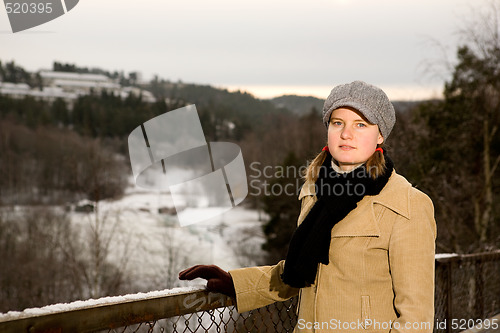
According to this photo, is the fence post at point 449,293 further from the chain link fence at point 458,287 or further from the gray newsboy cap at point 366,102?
the gray newsboy cap at point 366,102

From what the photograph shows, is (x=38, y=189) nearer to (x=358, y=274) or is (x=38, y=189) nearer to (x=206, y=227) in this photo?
(x=206, y=227)

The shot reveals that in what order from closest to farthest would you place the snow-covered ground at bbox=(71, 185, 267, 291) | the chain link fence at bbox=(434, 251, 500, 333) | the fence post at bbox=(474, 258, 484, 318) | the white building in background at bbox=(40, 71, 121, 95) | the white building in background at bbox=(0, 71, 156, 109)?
the chain link fence at bbox=(434, 251, 500, 333)
the fence post at bbox=(474, 258, 484, 318)
the snow-covered ground at bbox=(71, 185, 267, 291)
the white building in background at bbox=(0, 71, 156, 109)
the white building in background at bbox=(40, 71, 121, 95)

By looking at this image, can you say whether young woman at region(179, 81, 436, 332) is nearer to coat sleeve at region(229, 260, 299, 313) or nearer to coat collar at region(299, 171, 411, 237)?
coat collar at region(299, 171, 411, 237)

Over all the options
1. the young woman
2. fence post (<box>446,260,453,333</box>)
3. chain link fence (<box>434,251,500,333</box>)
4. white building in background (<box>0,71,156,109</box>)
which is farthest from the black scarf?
white building in background (<box>0,71,156,109</box>)

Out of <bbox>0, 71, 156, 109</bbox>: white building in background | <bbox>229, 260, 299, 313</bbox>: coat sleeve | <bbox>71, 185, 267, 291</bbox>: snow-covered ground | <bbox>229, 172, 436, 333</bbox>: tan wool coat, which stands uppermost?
<bbox>0, 71, 156, 109</bbox>: white building in background

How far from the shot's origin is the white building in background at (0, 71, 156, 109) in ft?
218

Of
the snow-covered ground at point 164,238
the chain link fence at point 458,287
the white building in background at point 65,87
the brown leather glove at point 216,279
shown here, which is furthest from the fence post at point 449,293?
the white building in background at point 65,87

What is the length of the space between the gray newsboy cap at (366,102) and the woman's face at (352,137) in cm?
3

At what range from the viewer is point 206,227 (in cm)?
4534

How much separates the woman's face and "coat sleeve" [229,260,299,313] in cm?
54

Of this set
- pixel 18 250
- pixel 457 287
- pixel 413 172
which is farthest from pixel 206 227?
pixel 457 287

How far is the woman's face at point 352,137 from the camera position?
1.67 meters

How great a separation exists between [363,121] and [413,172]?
1357 centimetres

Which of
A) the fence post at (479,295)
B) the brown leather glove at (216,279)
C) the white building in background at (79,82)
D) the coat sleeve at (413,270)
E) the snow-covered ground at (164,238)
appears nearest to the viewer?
the coat sleeve at (413,270)
